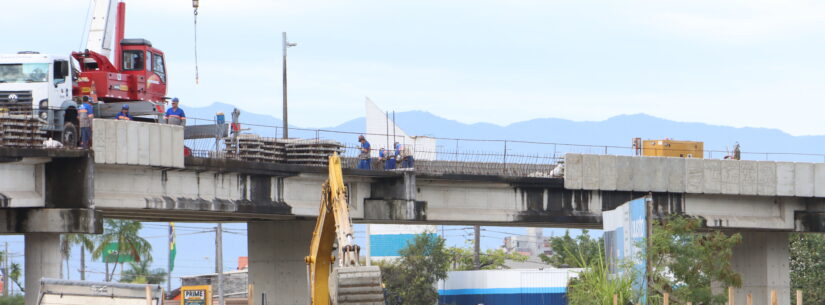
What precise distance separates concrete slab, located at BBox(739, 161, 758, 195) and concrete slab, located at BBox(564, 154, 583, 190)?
6843 millimetres

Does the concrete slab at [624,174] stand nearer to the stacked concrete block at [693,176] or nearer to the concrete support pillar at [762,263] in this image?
the stacked concrete block at [693,176]

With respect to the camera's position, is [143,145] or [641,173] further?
[641,173]

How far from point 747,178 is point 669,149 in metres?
3.36

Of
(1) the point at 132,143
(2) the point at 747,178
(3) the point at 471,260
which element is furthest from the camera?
(3) the point at 471,260

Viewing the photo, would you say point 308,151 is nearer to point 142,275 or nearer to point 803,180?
point 803,180

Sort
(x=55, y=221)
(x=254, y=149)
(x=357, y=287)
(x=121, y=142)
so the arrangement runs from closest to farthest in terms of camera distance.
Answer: (x=357, y=287) < (x=55, y=221) < (x=121, y=142) < (x=254, y=149)

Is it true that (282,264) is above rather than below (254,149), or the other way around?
below

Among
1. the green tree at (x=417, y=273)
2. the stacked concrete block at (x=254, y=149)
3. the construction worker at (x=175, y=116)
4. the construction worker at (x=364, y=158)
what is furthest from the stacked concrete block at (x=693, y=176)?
the green tree at (x=417, y=273)

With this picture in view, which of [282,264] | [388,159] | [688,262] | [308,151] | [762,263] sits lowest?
[762,263]

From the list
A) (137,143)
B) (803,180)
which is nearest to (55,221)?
(137,143)

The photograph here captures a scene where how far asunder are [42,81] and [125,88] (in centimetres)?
577

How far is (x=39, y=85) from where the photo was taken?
4000cm

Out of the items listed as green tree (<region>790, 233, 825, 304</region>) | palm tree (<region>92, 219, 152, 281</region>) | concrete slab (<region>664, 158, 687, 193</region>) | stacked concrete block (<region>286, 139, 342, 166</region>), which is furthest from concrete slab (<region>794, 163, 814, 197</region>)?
palm tree (<region>92, 219, 152, 281</region>)

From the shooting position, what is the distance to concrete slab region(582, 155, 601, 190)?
4719 cm
